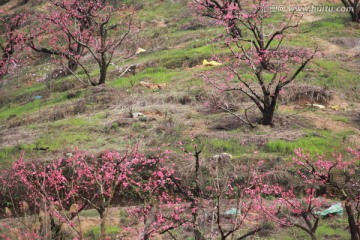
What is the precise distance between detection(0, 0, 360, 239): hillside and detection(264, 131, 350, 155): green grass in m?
0.03

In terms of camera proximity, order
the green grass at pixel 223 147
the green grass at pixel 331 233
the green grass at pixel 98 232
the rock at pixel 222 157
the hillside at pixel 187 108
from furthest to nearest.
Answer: the hillside at pixel 187 108
the green grass at pixel 223 147
the rock at pixel 222 157
the green grass at pixel 98 232
the green grass at pixel 331 233

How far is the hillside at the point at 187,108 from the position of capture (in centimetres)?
1789

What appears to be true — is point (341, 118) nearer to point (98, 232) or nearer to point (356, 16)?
point (98, 232)

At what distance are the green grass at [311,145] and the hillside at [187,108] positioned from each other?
0.10 ft

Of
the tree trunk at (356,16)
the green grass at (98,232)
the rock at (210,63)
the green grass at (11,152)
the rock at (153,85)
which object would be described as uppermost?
the tree trunk at (356,16)

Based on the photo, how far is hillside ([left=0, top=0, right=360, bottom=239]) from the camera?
17891mm

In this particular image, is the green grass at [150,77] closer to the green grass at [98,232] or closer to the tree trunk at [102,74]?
the tree trunk at [102,74]

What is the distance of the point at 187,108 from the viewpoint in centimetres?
2123

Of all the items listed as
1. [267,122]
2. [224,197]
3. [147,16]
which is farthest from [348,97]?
[147,16]

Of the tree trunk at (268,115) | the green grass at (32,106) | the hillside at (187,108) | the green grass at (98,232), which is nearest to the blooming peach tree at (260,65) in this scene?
the tree trunk at (268,115)

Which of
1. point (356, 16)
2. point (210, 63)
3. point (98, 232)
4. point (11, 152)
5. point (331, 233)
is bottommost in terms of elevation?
point (331, 233)

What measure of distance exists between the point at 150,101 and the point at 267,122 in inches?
225

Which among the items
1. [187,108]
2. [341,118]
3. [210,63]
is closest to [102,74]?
[210,63]

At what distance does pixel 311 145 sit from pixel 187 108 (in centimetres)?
576
